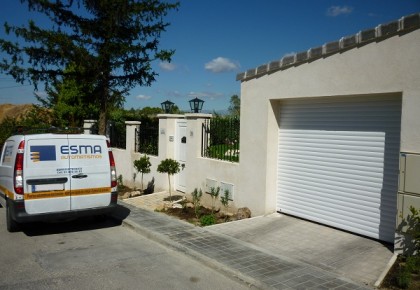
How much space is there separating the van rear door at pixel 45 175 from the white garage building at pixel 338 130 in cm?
403

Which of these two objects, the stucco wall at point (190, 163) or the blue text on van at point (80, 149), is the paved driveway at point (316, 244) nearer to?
the stucco wall at point (190, 163)

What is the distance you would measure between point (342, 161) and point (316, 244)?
174cm

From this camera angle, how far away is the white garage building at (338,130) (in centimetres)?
608

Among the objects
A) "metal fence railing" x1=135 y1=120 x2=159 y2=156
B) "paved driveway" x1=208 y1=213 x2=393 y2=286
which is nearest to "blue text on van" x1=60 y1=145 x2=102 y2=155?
"paved driveway" x1=208 y1=213 x2=393 y2=286

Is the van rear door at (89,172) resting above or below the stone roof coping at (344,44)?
below

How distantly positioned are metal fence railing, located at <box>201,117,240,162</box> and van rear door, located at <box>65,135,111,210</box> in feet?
10.6

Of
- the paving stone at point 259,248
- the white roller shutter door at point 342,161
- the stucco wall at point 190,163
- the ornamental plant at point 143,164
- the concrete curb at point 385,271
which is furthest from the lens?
the ornamental plant at point 143,164

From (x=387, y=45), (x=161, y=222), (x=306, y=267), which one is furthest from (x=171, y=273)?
(x=387, y=45)

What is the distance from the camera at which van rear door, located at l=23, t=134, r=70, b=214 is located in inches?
283

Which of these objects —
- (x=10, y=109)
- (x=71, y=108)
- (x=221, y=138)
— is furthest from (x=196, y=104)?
(x=10, y=109)

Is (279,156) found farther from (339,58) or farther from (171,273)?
(171,273)

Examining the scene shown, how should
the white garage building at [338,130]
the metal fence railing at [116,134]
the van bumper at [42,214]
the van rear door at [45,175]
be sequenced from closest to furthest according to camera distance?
1. the white garage building at [338,130]
2. the van bumper at [42,214]
3. the van rear door at [45,175]
4. the metal fence railing at [116,134]

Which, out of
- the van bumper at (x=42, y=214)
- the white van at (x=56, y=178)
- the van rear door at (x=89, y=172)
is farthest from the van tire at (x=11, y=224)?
the van rear door at (x=89, y=172)

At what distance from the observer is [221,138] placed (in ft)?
34.0
